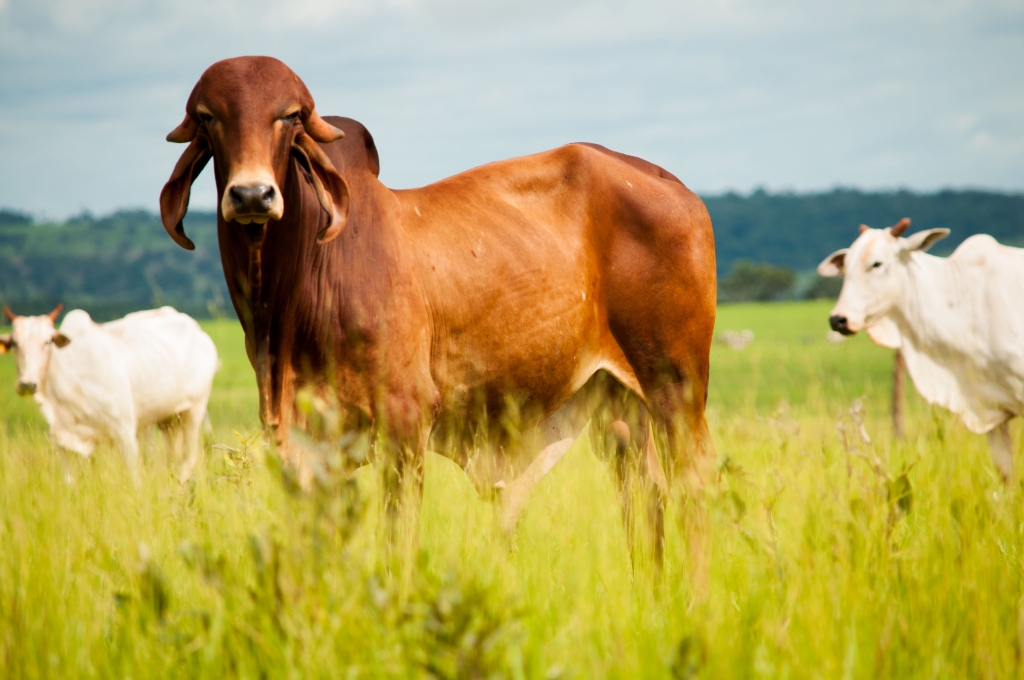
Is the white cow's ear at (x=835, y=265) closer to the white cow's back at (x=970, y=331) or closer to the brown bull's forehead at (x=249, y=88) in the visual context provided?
the white cow's back at (x=970, y=331)

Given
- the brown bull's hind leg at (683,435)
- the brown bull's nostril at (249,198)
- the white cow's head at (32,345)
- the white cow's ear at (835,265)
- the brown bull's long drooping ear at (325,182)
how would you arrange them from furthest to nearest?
the white cow's head at (32,345)
the white cow's ear at (835,265)
the brown bull's hind leg at (683,435)
the brown bull's long drooping ear at (325,182)
the brown bull's nostril at (249,198)

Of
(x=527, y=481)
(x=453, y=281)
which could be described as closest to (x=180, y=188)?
(x=453, y=281)

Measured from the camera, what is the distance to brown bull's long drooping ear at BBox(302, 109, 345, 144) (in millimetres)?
3006

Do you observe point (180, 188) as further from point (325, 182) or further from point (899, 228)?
point (899, 228)

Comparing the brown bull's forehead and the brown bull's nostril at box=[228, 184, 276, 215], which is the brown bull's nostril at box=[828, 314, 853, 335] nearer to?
the brown bull's forehead

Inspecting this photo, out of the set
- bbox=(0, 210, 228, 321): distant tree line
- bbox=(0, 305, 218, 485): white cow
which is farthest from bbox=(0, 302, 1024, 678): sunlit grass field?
bbox=(0, 210, 228, 321): distant tree line

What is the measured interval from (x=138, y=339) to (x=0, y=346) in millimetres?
1206

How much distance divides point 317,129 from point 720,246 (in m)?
133

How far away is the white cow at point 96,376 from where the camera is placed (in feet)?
25.0

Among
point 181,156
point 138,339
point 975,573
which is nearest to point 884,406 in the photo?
point 138,339

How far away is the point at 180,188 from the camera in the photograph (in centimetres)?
304

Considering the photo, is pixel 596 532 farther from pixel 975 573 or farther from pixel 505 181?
pixel 505 181

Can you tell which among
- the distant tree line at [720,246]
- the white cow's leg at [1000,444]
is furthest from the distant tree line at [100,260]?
the white cow's leg at [1000,444]

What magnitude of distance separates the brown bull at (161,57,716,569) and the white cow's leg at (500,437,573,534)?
1 cm
